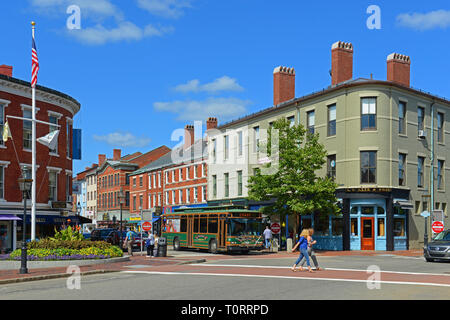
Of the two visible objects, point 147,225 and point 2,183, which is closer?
point 147,225

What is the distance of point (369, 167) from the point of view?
37.6 metres

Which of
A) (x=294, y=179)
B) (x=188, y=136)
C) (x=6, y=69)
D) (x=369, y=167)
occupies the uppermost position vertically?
(x=6, y=69)

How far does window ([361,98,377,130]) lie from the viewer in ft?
124

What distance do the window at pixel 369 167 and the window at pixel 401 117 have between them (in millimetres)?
3000

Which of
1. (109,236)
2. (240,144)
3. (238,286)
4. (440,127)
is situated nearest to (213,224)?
(109,236)

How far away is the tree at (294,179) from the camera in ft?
116

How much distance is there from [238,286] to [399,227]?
25.7m

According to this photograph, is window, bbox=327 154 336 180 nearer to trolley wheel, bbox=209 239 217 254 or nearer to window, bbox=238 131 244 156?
trolley wheel, bbox=209 239 217 254

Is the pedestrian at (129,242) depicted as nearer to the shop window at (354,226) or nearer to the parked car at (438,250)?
the shop window at (354,226)

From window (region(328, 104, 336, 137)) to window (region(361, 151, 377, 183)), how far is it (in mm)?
2983

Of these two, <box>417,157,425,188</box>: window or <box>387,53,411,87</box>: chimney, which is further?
<box>387,53,411,87</box>: chimney

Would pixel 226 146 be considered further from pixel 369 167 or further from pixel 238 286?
pixel 238 286

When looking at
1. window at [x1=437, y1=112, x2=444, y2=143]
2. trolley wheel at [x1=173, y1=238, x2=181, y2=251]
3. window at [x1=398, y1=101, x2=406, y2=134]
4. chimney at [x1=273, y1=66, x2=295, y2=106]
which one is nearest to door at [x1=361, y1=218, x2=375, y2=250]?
window at [x1=398, y1=101, x2=406, y2=134]

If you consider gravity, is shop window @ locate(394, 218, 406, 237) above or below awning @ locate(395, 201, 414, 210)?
below
